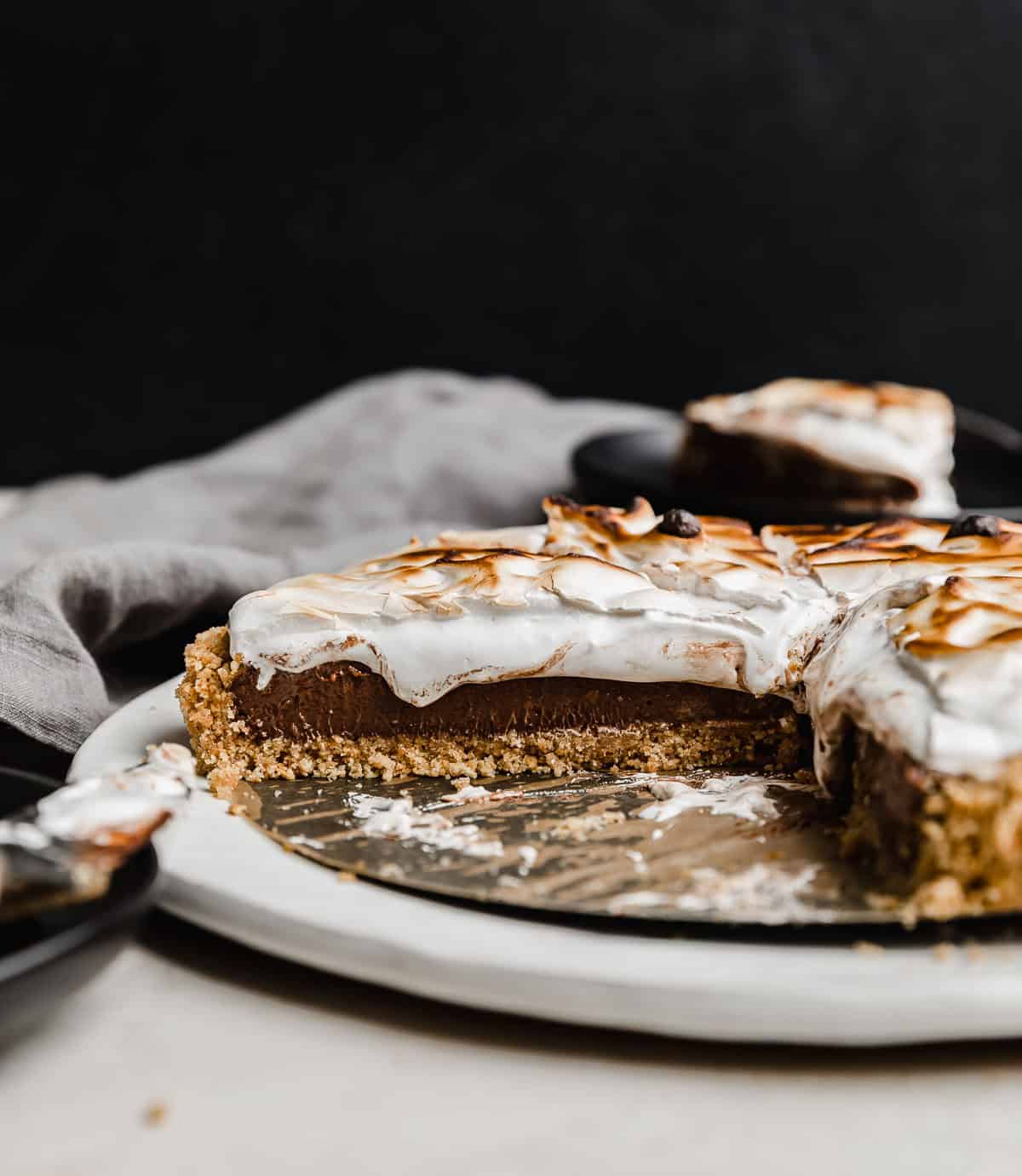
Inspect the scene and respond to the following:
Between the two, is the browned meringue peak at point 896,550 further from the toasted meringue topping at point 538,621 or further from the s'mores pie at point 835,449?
the s'mores pie at point 835,449

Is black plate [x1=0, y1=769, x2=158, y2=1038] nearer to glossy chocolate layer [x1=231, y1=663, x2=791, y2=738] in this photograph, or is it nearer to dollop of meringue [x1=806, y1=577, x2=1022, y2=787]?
glossy chocolate layer [x1=231, y1=663, x2=791, y2=738]

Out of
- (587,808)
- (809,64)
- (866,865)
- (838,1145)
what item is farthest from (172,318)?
(838,1145)

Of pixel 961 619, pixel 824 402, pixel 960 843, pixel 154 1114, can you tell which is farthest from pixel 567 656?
pixel 824 402

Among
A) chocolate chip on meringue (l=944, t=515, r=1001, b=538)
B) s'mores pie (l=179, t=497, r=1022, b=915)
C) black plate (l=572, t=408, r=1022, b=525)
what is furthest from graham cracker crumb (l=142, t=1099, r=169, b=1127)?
black plate (l=572, t=408, r=1022, b=525)

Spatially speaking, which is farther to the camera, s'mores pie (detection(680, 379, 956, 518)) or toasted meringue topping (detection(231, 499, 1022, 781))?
s'mores pie (detection(680, 379, 956, 518))

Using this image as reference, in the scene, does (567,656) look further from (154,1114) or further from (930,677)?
(154,1114)
